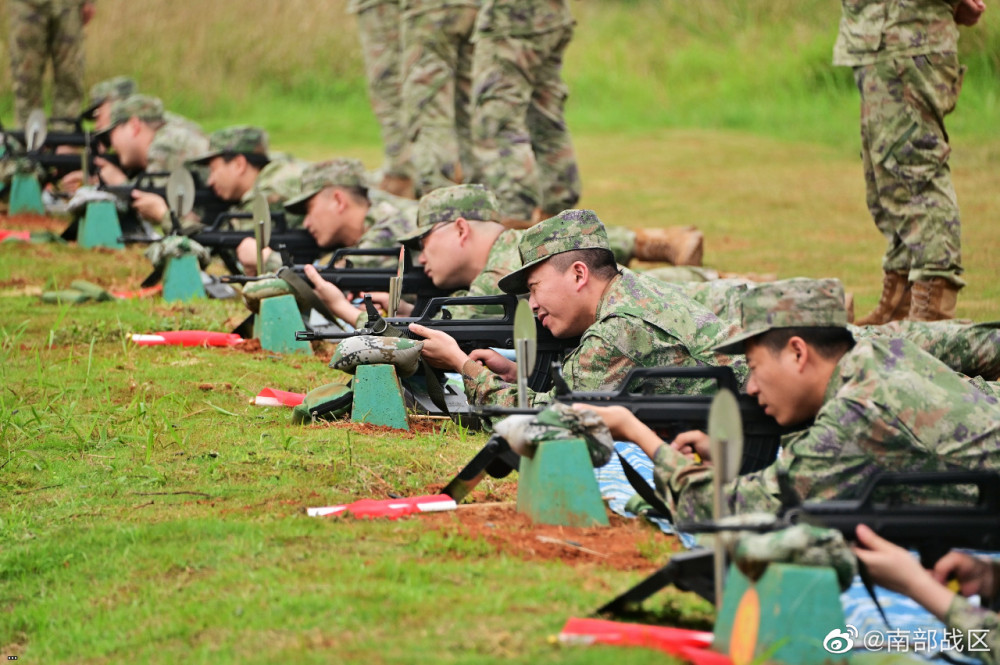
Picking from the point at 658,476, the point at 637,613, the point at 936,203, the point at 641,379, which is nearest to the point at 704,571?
the point at 637,613

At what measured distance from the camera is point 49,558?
13.8 ft

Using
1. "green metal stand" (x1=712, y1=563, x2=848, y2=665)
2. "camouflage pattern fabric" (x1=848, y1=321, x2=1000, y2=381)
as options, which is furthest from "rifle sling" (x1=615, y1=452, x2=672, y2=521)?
"camouflage pattern fabric" (x1=848, y1=321, x2=1000, y2=381)

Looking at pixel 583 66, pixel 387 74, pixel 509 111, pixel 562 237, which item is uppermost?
pixel 387 74

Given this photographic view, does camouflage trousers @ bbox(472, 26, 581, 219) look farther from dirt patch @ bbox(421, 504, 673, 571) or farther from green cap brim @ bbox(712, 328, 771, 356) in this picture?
green cap brim @ bbox(712, 328, 771, 356)

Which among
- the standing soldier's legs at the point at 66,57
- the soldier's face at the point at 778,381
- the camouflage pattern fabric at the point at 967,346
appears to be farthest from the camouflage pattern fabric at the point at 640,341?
the standing soldier's legs at the point at 66,57

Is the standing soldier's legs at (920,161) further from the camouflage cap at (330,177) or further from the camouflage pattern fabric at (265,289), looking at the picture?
the camouflage pattern fabric at (265,289)

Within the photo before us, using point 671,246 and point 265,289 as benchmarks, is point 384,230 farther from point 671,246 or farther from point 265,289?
point 671,246

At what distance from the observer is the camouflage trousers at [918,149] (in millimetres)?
7312

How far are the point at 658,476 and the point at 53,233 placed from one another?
933 centimetres

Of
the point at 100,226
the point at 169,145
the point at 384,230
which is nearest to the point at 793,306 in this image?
the point at 384,230

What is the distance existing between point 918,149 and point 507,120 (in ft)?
11.6

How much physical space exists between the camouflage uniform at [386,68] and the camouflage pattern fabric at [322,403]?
22.4ft

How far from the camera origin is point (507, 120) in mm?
9883

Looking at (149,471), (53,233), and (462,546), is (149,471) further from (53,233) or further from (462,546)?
(53,233)
